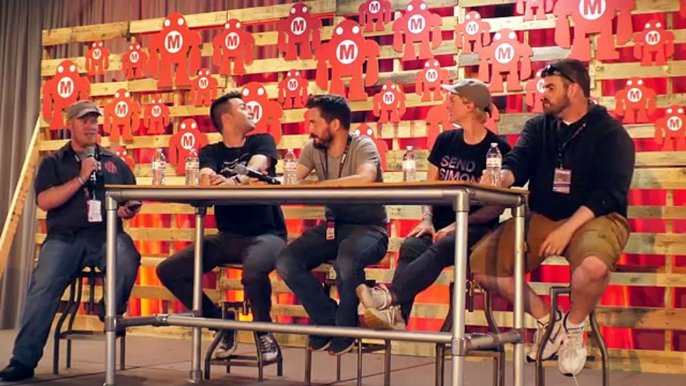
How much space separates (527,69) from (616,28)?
57cm

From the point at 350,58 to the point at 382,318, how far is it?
107 inches

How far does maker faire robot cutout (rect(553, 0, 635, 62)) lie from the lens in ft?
18.1

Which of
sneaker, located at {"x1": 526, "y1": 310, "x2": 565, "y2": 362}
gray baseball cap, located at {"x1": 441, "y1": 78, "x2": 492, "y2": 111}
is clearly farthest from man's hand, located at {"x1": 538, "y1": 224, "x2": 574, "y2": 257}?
gray baseball cap, located at {"x1": 441, "y1": 78, "x2": 492, "y2": 111}

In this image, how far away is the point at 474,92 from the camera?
4668 millimetres

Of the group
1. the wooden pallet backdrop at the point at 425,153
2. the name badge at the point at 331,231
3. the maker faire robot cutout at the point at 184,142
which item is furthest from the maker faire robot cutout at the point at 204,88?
the name badge at the point at 331,231

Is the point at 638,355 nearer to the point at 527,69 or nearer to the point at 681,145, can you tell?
the point at 681,145

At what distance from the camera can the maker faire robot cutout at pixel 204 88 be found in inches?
266

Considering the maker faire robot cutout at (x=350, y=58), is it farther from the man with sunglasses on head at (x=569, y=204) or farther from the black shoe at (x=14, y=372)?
the black shoe at (x=14, y=372)

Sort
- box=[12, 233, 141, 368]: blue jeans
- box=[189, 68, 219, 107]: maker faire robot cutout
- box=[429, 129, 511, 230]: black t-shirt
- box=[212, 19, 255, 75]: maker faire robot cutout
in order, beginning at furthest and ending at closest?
box=[189, 68, 219, 107]: maker faire robot cutout, box=[212, 19, 255, 75]: maker faire robot cutout, box=[12, 233, 141, 368]: blue jeans, box=[429, 129, 511, 230]: black t-shirt

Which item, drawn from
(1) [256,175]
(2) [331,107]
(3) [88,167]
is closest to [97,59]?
(3) [88,167]

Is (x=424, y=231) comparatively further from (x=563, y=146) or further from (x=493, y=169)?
(x=563, y=146)

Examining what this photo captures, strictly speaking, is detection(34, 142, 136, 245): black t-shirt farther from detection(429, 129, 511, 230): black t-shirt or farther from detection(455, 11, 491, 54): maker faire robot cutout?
detection(455, 11, 491, 54): maker faire robot cutout

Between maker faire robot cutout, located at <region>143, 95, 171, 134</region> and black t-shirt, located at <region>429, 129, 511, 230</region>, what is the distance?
2.81 metres

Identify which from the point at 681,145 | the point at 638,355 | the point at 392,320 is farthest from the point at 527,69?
the point at 392,320
